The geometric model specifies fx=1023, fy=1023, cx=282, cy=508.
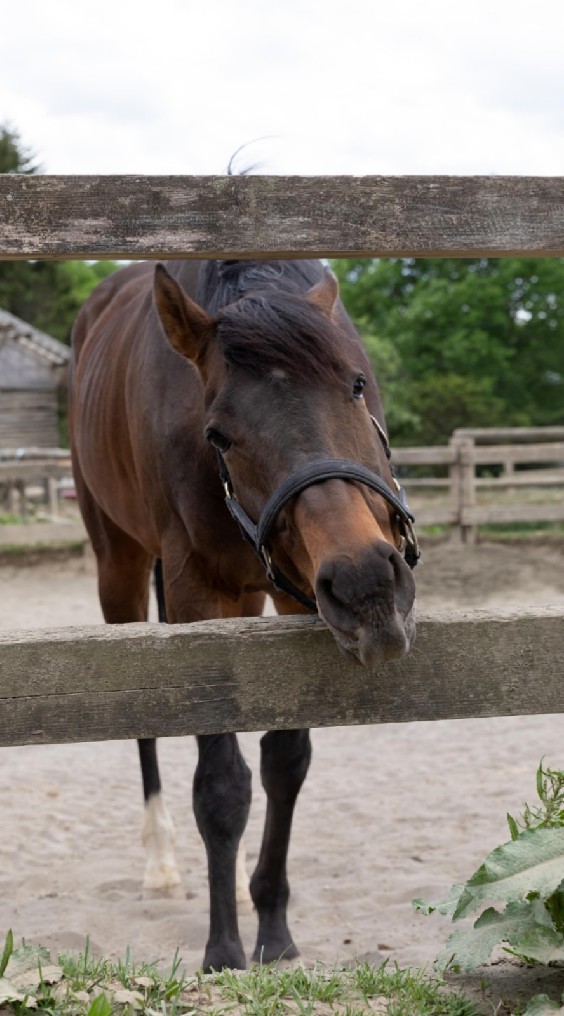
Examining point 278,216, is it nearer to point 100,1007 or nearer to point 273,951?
point 100,1007

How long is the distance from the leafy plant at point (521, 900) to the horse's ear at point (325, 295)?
1358 millimetres

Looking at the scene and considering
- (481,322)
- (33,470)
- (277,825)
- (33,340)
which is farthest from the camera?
(481,322)

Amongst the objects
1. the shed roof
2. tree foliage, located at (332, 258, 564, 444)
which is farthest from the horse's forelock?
tree foliage, located at (332, 258, 564, 444)

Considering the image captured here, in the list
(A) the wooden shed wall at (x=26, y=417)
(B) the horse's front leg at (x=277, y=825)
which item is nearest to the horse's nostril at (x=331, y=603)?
(B) the horse's front leg at (x=277, y=825)

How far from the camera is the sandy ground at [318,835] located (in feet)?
12.2

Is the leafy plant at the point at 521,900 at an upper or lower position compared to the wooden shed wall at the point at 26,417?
upper

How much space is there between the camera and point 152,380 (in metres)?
3.52

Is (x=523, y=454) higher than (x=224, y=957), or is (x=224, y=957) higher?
(x=224, y=957)

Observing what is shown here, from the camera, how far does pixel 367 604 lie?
6.24 ft

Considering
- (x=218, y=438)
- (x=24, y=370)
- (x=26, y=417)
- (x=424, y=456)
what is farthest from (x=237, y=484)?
(x=26, y=417)

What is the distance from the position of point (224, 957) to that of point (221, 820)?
405 mm

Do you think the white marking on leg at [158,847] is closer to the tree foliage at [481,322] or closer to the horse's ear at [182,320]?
the horse's ear at [182,320]

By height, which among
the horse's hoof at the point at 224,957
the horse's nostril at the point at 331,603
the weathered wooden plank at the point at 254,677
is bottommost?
the horse's hoof at the point at 224,957

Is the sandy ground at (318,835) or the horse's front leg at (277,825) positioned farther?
the sandy ground at (318,835)
